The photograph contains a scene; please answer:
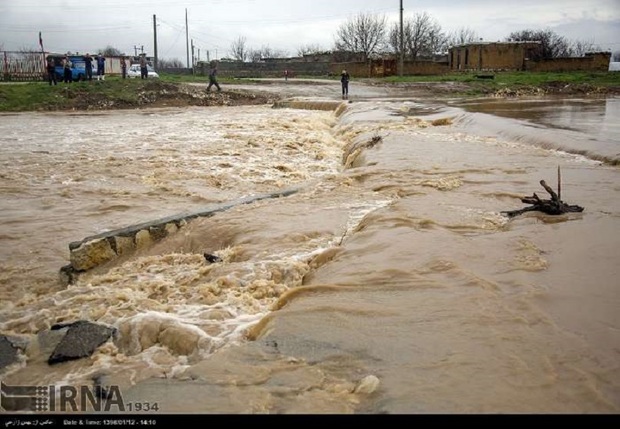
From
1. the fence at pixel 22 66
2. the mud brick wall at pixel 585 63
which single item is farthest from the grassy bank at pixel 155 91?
the mud brick wall at pixel 585 63

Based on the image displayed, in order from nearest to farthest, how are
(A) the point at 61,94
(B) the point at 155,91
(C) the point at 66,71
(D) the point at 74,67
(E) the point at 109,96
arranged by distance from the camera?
(A) the point at 61,94
(E) the point at 109,96
(C) the point at 66,71
(B) the point at 155,91
(D) the point at 74,67

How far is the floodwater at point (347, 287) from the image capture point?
9.65 ft

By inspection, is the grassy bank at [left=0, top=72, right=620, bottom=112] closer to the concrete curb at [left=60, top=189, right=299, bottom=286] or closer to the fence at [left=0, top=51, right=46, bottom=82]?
the fence at [left=0, top=51, right=46, bottom=82]

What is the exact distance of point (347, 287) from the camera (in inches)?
171

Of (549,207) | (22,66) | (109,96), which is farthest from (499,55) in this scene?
(549,207)

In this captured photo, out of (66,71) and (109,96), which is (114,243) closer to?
(109,96)

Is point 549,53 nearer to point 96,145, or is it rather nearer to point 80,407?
point 96,145

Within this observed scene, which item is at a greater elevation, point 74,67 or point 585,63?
point 585,63

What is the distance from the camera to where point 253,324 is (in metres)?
4.01

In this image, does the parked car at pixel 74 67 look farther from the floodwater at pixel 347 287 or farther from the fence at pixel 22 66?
the floodwater at pixel 347 287

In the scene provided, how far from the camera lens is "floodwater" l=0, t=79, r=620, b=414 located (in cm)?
294

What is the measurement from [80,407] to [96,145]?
43.4 feet
